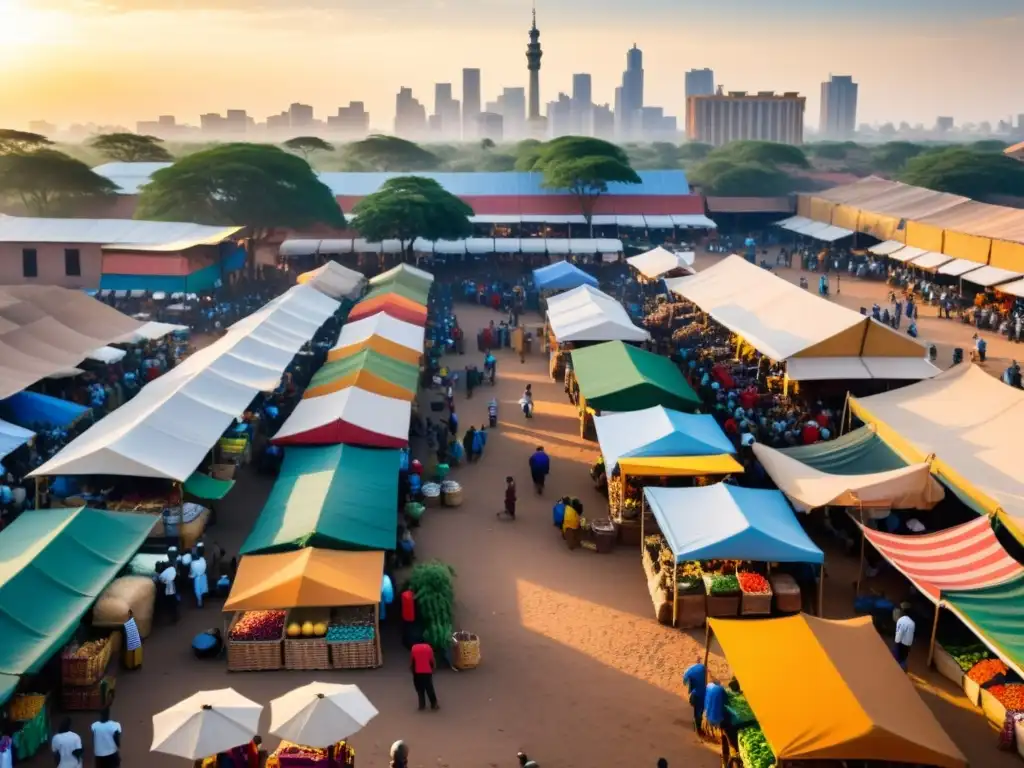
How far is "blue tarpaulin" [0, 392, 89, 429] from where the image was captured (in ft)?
54.8

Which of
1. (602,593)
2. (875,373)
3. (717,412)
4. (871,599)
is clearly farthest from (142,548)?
(875,373)

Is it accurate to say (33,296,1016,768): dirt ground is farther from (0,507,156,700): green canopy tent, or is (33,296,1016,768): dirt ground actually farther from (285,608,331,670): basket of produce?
(0,507,156,700): green canopy tent

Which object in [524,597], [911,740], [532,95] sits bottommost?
[524,597]

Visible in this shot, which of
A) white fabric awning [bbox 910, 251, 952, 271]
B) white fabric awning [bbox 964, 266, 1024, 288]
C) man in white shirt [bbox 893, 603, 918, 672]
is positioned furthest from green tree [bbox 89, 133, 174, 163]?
man in white shirt [bbox 893, 603, 918, 672]

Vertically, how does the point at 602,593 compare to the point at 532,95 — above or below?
below

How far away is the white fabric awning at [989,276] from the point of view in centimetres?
2962

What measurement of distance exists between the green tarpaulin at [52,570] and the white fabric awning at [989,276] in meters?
25.9

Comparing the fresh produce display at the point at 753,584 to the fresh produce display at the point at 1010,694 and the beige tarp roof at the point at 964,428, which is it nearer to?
the fresh produce display at the point at 1010,694

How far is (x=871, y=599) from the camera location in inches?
448

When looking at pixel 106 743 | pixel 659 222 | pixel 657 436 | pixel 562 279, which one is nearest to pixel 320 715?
pixel 106 743

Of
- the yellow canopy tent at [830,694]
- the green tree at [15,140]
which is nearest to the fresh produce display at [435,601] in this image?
the yellow canopy tent at [830,694]

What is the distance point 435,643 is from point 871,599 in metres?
4.93

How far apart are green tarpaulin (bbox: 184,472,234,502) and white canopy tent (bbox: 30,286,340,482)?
30 cm

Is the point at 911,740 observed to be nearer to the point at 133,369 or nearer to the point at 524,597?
the point at 524,597
